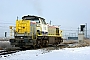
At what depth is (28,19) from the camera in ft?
75.6

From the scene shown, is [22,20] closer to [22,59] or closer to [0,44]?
[0,44]

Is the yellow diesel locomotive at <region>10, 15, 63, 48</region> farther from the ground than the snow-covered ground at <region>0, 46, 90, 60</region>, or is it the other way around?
the yellow diesel locomotive at <region>10, 15, 63, 48</region>

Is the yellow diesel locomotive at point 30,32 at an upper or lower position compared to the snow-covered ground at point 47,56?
upper

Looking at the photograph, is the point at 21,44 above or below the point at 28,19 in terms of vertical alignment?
below

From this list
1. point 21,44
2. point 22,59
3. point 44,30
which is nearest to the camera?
point 22,59

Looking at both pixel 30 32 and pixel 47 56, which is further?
pixel 30 32

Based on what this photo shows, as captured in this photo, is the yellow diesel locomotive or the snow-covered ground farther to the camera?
the yellow diesel locomotive

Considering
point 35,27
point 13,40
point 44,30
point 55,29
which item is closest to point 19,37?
point 13,40

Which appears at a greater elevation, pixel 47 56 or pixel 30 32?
pixel 30 32

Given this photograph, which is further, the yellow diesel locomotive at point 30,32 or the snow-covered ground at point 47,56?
the yellow diesel locomotive at point 30,32

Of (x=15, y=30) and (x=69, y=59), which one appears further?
(x=15, y=30)

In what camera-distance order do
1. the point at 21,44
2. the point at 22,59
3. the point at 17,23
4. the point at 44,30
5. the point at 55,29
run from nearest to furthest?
1. the point at 22,59
2. the point at 21,44
3. the point at 17,23
4. the point at 44,30
5. the point at 55,29

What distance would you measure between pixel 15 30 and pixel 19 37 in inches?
41.3

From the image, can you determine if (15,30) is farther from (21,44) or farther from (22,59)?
(22,59)
